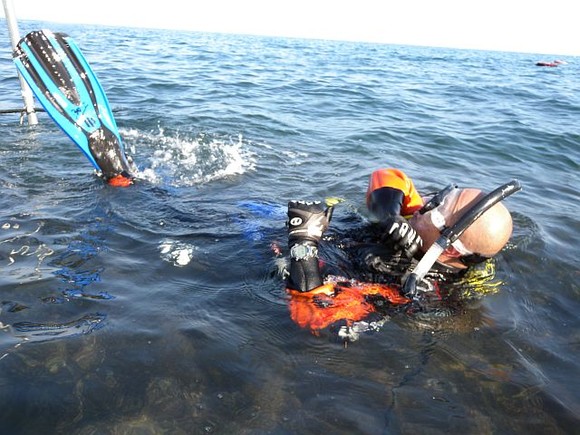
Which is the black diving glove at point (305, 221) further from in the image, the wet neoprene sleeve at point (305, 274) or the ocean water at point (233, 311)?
the ocean water at point (233, 311)

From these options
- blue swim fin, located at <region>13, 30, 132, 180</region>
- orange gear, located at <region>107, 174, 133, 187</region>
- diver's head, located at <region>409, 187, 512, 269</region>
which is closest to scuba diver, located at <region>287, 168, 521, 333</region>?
diver's head, located at <region>409, 187, 512, 269</region>

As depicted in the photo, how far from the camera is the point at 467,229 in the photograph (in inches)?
108

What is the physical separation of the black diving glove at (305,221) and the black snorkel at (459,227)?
0.70 meters

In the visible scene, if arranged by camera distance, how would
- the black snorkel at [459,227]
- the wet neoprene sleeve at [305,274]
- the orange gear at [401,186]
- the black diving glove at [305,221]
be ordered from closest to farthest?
the black snorkel at [459,227], the wet neoprene sleeve at [305,274], the black diving glove at [305,221], the orange gear at [401,186]

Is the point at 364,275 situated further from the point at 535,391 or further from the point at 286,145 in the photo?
the point at 286,145

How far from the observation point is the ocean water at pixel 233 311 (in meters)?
2.35

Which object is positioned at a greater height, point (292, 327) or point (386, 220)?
point (386, 220)

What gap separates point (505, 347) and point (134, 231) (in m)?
3.28

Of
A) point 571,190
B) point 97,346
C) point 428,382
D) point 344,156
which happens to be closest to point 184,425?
point 97,346

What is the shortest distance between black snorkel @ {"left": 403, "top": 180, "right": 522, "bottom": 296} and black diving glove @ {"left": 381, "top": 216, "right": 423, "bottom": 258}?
10.7 inches

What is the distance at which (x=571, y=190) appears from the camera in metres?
6.46

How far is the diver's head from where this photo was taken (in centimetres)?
272

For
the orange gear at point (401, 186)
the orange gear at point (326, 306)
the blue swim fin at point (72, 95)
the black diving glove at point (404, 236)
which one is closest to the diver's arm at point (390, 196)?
the orange gear at point (401, 186)

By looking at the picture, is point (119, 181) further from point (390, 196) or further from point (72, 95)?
point (390, 196)
